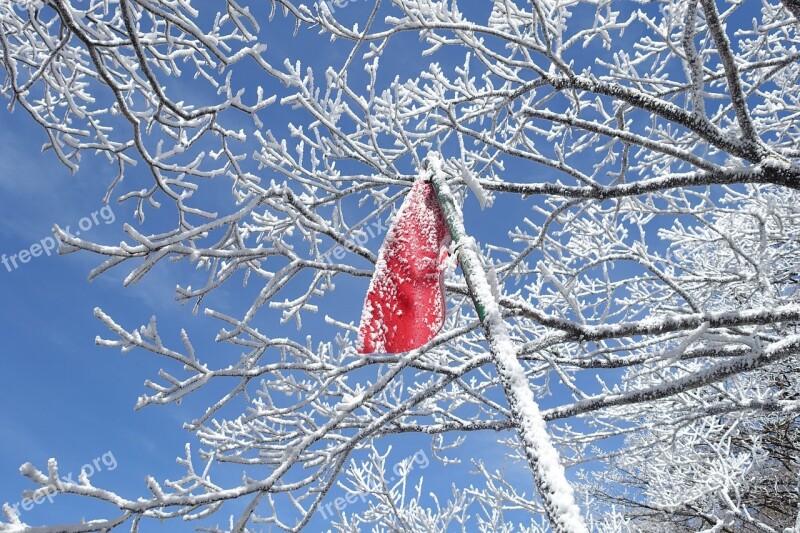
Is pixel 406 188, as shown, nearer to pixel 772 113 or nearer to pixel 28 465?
pixel 28 465

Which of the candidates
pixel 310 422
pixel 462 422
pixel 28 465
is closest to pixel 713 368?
pixel 462 422

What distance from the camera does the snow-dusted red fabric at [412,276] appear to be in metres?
1.62

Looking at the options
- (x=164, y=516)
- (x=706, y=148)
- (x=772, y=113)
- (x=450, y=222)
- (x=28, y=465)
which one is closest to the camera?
(x=450, y=222)

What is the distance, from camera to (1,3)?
3.72 metres

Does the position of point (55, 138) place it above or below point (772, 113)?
below

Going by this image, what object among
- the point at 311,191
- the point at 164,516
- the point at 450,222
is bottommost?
the point at 164,516

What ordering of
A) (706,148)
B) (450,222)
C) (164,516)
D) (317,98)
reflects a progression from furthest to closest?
(706,148) → (317,98) → (164,516) → (450,222)

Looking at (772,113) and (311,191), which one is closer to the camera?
(311,191)

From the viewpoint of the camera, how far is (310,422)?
3.67 metres

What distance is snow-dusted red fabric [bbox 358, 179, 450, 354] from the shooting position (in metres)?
1.62

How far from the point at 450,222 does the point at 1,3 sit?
13.1ft

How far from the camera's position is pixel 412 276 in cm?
164

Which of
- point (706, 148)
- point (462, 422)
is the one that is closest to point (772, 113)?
point (706, 148)

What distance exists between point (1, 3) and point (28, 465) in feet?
11.3
